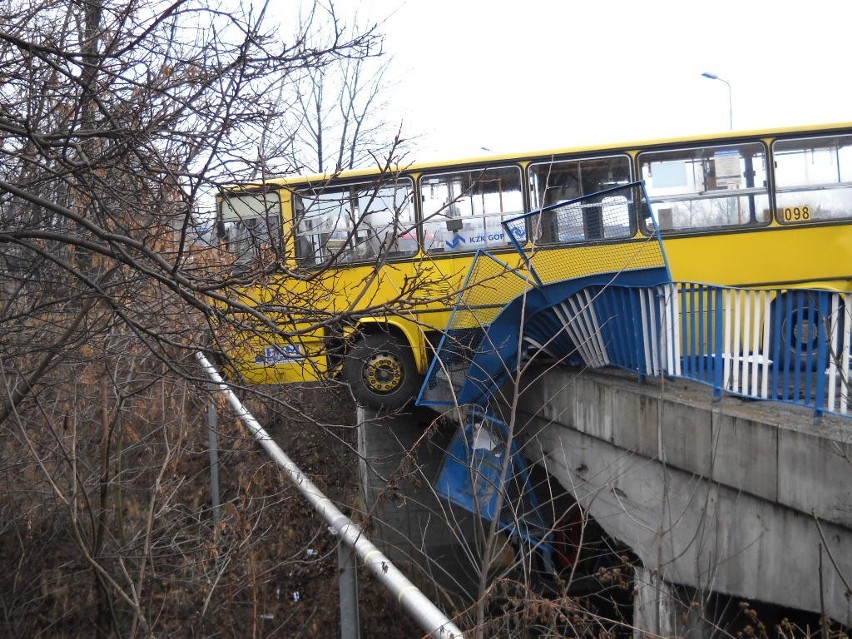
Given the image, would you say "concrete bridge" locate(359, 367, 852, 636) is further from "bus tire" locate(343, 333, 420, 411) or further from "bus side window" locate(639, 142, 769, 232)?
"bus side window" locate(639, 142, 769, 232)

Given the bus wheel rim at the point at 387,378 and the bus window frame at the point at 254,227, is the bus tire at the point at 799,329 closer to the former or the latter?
the bus window frame at the point at 254,227

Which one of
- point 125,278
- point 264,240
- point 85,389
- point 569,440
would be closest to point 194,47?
point 264,240

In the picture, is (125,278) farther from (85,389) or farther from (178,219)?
(85,389)

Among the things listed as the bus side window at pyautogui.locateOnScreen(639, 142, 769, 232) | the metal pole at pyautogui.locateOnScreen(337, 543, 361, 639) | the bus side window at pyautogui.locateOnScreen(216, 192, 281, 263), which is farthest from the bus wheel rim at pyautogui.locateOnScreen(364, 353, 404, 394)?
the metal pole at pyautogui.locateOnScreen(337, 543, 361, 639)

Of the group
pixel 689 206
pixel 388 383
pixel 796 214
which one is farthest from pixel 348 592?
pixel 796 214

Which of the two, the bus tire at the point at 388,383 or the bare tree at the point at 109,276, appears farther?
the bus tire at the point at 388,383

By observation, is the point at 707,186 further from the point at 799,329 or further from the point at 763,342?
the point at 799,329

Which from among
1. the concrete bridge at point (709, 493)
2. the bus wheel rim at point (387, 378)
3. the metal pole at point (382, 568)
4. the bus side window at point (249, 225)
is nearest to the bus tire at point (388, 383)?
the bus wheel rim at point (387, 378)

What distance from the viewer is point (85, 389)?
24.2 feet

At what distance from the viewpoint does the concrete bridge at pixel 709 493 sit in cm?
457

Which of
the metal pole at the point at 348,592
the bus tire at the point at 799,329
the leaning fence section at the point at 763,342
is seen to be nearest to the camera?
the metal pole at the point at 348,592

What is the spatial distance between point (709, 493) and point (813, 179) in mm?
7789

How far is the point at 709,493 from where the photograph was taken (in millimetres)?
5000

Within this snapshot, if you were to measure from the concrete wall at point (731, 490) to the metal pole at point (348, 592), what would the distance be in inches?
55.4
